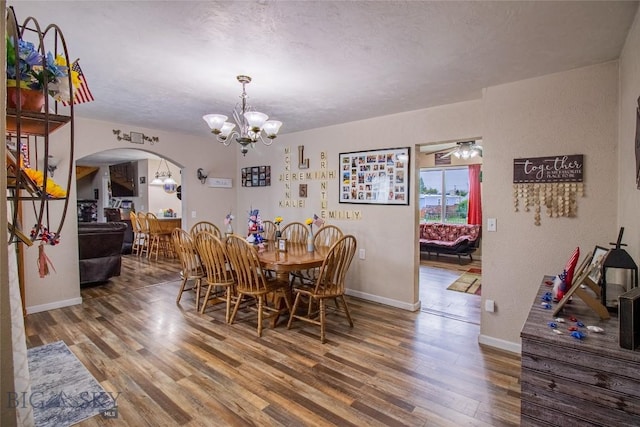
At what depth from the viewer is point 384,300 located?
407 centimetres

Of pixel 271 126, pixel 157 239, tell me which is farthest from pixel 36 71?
pixel 157 239

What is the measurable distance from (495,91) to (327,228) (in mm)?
2460

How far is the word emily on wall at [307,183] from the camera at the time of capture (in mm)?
4590

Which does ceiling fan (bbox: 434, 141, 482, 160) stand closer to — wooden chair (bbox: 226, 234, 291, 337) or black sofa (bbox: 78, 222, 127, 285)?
wooden chair (bbox: 226, 234, 291, 337)

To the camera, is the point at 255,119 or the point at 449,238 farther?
the point at 449,238

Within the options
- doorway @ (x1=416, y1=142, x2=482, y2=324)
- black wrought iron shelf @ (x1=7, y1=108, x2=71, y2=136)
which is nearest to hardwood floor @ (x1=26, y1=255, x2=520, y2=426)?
doorway @ (x1=416, y1=142, x2=482, y2=324)

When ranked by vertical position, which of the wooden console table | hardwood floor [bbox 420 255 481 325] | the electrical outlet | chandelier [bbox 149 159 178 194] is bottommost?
hardwood floor [bbox 420 255 481 325]

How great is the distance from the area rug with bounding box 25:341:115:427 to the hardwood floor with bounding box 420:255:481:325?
3312mm

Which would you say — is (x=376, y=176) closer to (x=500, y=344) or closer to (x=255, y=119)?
(x=255, y=119)

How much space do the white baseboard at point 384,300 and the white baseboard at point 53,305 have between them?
357cm

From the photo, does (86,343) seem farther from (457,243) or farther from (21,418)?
(457,243)

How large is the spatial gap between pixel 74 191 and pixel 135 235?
4.15 meters

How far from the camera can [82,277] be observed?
184 inches

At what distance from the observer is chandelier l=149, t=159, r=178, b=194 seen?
834cm
